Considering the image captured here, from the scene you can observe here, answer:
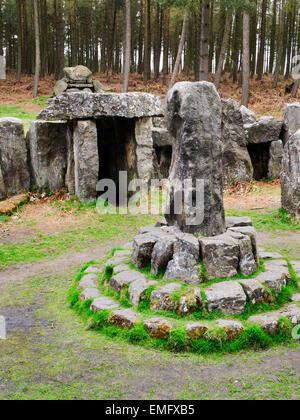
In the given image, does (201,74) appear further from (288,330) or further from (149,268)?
(288,330)

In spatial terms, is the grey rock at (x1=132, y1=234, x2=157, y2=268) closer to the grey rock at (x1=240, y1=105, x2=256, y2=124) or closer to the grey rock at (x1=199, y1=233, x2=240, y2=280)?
the grey rock at (x1=199, y1=233, x2=240, y2=280)

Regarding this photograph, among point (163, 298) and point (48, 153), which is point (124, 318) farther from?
point (48, 153)

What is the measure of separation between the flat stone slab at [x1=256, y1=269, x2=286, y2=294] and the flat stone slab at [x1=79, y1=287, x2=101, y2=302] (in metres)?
1.91

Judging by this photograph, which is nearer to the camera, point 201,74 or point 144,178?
point 144,178

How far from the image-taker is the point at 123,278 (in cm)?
542

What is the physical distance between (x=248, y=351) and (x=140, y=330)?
106 cm

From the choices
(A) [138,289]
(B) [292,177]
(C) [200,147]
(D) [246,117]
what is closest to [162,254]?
(A) [138,289]

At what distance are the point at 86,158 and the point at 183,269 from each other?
5951mm

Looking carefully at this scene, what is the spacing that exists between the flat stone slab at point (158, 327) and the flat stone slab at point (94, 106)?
6.69 m

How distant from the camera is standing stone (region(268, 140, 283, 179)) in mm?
12848

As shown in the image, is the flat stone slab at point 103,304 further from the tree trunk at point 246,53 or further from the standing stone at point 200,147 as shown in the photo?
the tree trunk at point 246,53

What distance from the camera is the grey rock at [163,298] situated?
4.77m

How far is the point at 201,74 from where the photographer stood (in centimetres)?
1484
